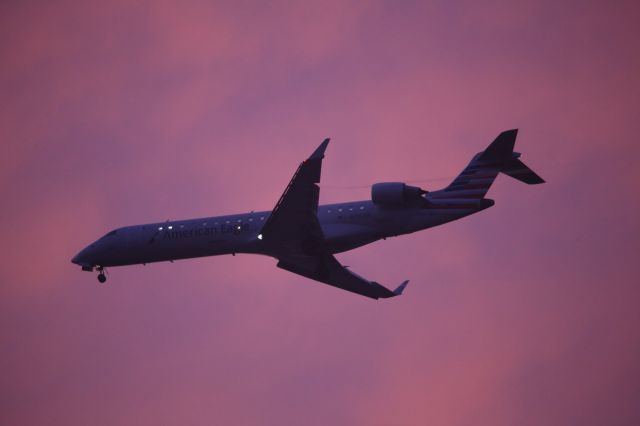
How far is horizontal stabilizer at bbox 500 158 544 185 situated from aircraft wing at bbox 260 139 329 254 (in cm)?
821

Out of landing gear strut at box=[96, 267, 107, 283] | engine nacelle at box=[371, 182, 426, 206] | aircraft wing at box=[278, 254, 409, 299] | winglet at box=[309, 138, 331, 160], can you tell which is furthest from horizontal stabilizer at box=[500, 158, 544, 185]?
landing gear strut at box=[96, 267, 107, 283]

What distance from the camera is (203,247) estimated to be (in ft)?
127

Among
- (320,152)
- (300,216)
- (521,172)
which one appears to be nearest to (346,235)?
(300,216)

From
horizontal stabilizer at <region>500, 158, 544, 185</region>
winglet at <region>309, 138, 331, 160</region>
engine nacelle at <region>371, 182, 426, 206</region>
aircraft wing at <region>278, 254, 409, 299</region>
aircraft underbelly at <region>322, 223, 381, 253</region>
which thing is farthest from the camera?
aircraft wing at <region>278, 254, 409, 299</region>

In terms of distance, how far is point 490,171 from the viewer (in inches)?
1389

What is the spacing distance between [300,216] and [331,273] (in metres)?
6.79

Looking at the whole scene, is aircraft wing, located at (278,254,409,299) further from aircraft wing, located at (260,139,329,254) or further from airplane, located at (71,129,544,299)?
aircraft wing, located at (260,139,329,254)

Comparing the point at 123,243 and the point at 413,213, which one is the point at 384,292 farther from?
the point at 123,243

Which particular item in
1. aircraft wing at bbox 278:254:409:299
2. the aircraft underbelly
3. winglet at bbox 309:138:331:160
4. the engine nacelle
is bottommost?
aircraft wing at bbox 278:254:409:299

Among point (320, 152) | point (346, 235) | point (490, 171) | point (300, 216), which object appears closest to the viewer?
point (320, 152)

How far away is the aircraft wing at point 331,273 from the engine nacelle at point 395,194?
4281mm

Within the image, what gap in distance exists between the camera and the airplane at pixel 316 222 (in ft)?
114

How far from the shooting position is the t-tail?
34812mm

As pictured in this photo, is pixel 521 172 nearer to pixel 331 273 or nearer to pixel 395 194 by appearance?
pixel 395 194
